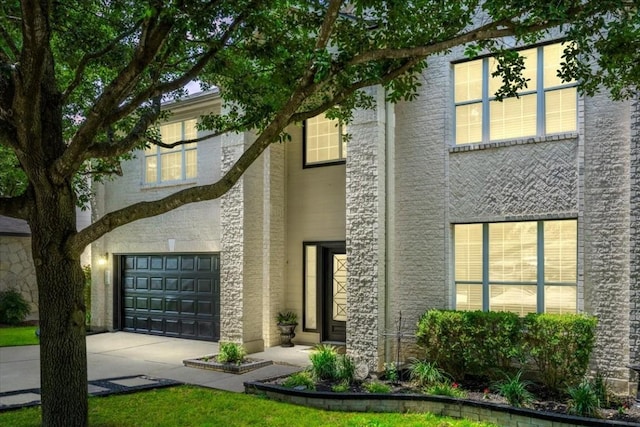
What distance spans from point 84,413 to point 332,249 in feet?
24.5

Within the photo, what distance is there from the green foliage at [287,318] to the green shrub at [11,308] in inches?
379

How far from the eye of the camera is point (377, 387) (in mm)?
8375

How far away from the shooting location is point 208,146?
14078 millimetres

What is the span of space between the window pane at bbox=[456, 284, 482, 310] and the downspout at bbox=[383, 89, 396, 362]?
3.99ft

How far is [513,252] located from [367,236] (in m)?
2.51

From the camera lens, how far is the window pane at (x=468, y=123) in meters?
9.99

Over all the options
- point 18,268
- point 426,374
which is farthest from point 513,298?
point 18,268

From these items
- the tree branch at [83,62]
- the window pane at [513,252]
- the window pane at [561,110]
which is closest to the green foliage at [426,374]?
the window pane at [513,252]

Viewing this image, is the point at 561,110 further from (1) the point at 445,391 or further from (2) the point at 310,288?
(2) the point at 310,288

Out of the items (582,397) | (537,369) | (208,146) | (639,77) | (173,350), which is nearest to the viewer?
(639,77)

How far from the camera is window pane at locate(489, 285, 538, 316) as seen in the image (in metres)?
9.41

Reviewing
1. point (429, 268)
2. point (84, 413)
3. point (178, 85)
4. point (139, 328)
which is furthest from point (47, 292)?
point (139, 328)

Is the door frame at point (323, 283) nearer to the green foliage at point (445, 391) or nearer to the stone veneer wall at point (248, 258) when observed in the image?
the stone veneer wall at point (248, 258)

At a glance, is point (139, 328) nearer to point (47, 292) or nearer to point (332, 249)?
point (332, 249)
